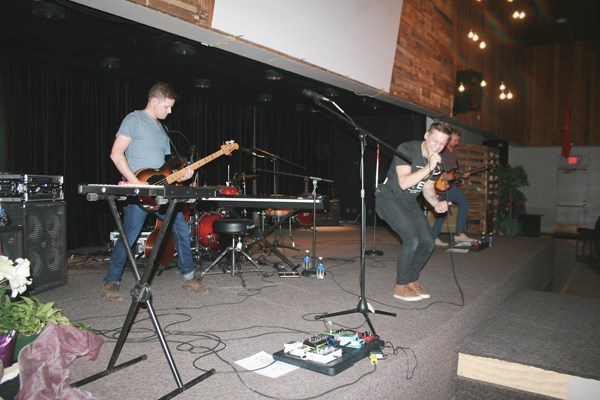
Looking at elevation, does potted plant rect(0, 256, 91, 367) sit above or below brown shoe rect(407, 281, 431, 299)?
above

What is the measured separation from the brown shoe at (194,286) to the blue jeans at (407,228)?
1749 millimetres

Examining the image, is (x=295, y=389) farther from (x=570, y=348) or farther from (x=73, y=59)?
(x=73, y=59)

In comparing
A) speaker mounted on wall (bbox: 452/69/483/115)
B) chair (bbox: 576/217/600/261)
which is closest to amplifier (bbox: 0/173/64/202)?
speaker mounted on wall (bbox: 452/69/483/115)

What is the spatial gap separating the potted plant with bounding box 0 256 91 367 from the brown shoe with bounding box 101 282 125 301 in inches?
46.7

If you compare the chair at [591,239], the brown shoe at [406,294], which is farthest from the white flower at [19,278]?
the chair at [591,239]

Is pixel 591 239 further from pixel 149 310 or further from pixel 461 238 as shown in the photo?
pixel 149 310

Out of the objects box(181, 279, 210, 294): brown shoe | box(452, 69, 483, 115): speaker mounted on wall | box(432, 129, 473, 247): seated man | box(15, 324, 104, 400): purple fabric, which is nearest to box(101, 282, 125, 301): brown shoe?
box(181, 279, 210, 294): brown shoe

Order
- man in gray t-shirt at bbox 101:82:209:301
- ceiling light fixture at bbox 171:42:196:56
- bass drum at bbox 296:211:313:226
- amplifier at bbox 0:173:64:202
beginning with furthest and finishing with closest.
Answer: bass drum at bbox 296:211:313:226 → ceiling light fixture at bbox 171:42:196:56 → amplifier at bbox 0:173:64:202 → man in gray t-shirt at bbox 101:82:209:301

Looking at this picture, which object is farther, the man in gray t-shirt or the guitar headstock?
the guitar headstock

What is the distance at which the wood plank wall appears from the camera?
26.0 ft

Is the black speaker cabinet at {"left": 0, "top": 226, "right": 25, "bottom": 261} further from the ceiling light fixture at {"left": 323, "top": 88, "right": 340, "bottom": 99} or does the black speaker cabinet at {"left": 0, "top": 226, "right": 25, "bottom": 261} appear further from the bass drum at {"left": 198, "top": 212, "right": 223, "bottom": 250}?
the ceiling light fixture at {"left": 323, "top": 88, "right": 340, "bottom": 99}

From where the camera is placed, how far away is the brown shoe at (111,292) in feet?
12.0

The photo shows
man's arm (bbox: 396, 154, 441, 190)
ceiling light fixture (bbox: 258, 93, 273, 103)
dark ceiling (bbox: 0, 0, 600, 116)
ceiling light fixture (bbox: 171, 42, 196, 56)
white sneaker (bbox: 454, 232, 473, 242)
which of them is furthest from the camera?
ceiling light fixture (bbox: 258, 93, 273, 103)

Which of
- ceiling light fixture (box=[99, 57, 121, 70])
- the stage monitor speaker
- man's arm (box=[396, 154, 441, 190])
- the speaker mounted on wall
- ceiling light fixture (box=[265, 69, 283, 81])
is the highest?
the speaker mounted on wall
